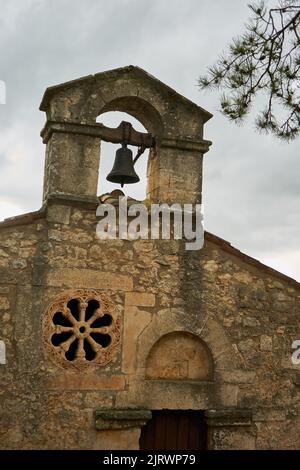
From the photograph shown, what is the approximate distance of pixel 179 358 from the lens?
237 inches

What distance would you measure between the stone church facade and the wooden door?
0.05 feet

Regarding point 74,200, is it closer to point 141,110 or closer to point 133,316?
point 133,316

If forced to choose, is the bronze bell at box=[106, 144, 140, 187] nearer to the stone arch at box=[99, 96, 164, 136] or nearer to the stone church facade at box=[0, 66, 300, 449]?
the stone church facade at box=[0, 66, 300, 449]

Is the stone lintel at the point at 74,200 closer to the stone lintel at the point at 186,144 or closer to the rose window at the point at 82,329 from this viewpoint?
the rose window at the point at 82,329

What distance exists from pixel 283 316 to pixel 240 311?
55cm

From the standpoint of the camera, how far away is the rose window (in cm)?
553

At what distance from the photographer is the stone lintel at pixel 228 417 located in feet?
19.2

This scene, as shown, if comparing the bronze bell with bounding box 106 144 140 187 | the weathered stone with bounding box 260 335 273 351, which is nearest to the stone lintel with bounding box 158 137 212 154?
the bronze bell with bounding box 106 144 140 187

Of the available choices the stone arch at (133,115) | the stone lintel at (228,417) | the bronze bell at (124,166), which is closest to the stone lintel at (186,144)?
the stone arch at (133,115)

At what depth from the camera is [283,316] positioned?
6438mm

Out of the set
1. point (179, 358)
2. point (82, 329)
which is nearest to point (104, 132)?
point (82, 329)

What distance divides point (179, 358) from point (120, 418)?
2.95 ft

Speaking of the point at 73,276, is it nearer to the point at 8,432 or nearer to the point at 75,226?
the point at 75,226

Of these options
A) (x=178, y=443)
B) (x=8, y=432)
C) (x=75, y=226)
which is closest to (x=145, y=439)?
(x=178, y=443)
